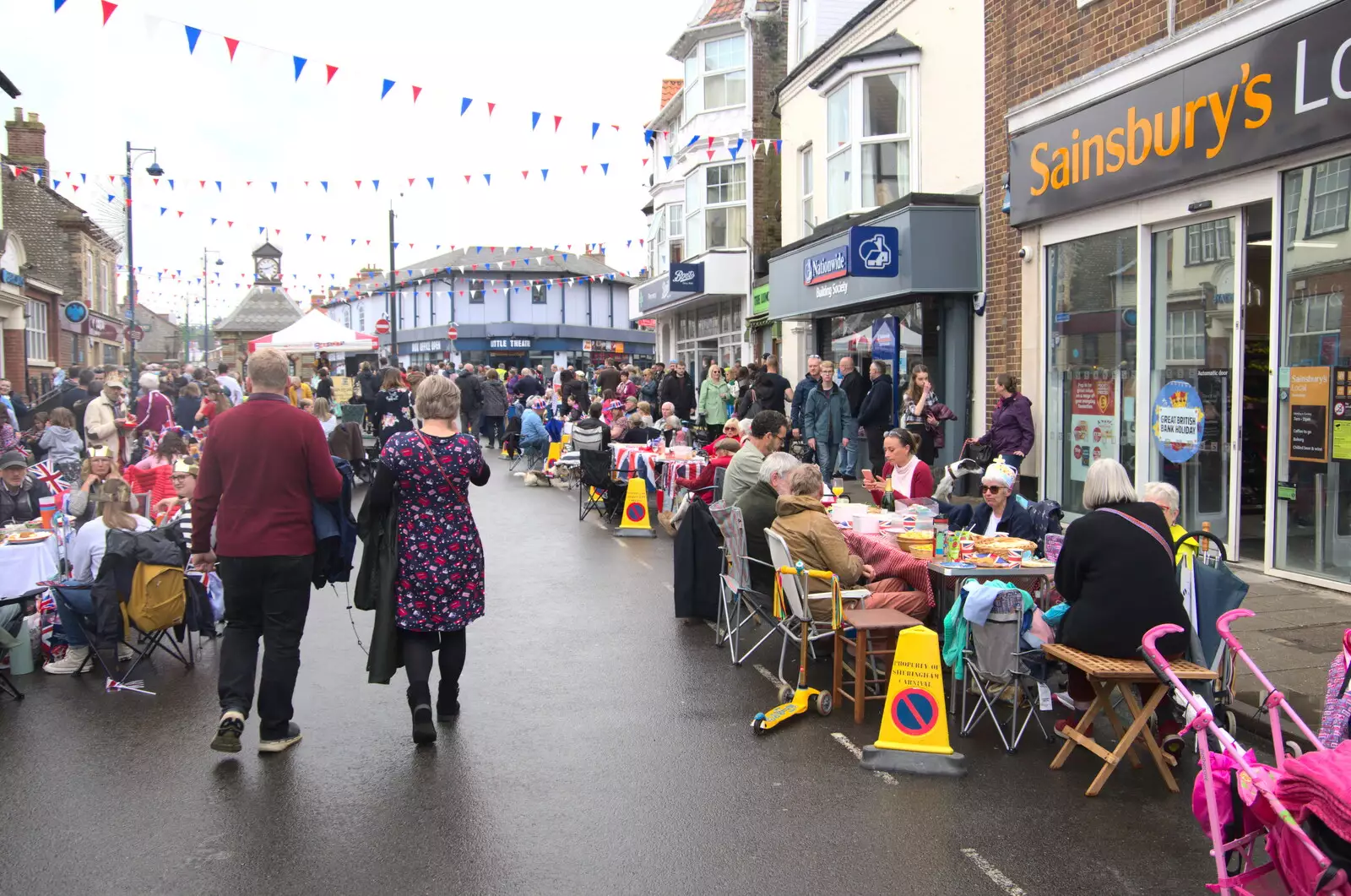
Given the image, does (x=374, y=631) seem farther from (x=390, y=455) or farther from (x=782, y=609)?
(x=782, y=609)

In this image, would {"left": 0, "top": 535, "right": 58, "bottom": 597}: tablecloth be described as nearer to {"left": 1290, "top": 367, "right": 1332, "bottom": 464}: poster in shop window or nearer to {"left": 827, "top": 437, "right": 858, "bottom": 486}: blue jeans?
{"left": 1290, "top": 367, "right": 1332, "bottom": 464}: poster in shop window

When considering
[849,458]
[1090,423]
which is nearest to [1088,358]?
[1090,423]

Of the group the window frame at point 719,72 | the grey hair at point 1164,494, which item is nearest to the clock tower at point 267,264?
the window frame at point 719,72

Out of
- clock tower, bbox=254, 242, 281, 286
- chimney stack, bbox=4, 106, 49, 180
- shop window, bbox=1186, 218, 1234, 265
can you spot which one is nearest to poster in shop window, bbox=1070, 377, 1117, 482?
shop window, bbox=1186, 218, 1234, 265

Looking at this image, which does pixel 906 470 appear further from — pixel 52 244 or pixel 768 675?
pixel 52 244

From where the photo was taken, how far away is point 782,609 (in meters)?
6.67

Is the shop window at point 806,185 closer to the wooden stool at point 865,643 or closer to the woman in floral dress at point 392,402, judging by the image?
the woman in floral dress at point 392,402

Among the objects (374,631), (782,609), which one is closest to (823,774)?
(782,609)

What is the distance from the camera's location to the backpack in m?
6.52

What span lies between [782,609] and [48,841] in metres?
4.03

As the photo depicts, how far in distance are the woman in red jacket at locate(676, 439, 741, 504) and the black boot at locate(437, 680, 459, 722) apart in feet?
18.0

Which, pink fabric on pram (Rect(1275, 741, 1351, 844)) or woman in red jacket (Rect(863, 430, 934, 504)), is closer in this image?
pink fabric on pram (Rect(1275, 741, 1351, 844))

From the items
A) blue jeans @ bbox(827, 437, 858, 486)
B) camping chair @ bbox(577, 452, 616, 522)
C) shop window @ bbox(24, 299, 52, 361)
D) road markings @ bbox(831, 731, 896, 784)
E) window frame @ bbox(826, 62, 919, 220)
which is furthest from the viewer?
shop window @ bbox(24, 299, 52, 361)

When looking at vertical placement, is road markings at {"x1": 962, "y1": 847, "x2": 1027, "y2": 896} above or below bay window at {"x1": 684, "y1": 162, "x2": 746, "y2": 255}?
below
